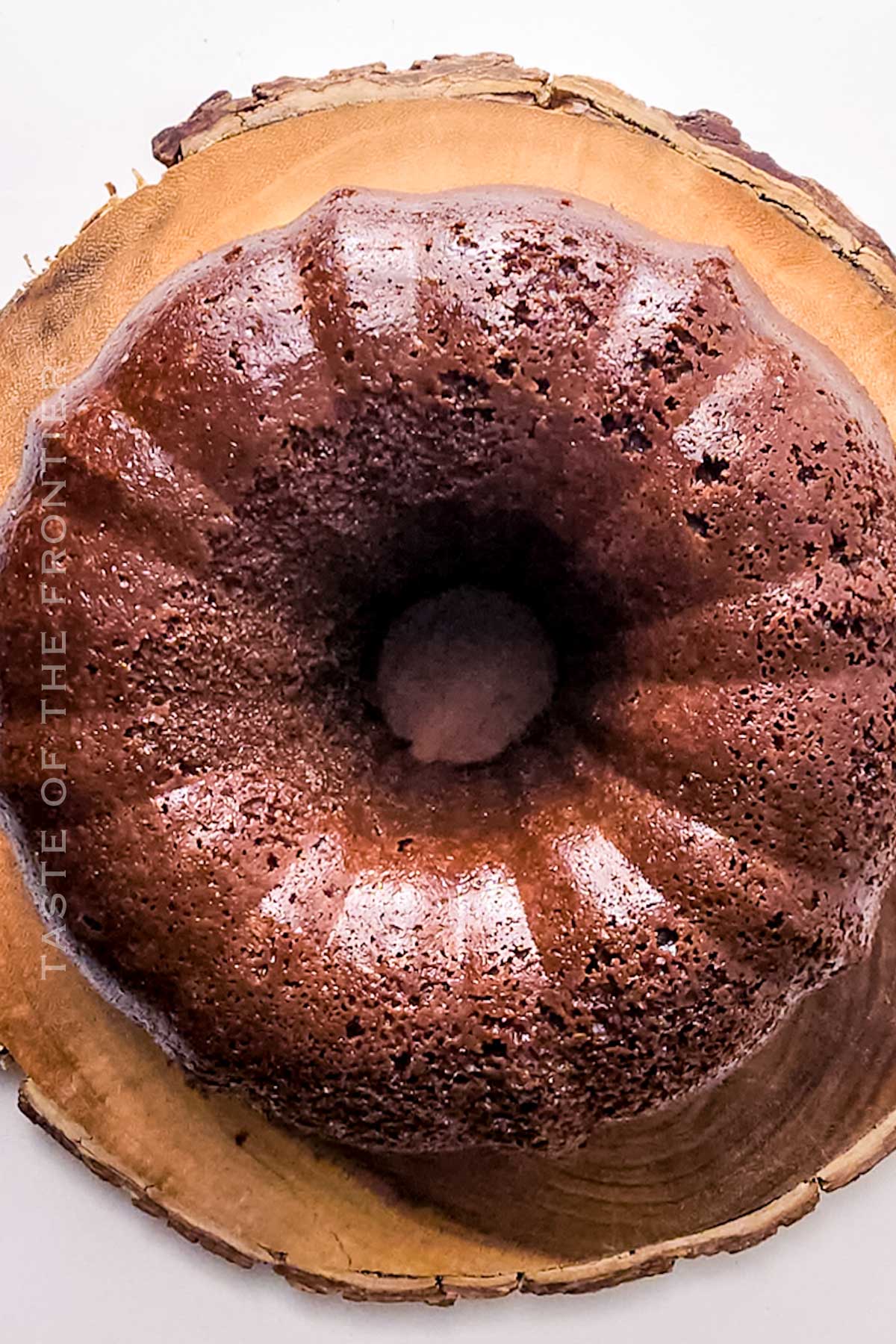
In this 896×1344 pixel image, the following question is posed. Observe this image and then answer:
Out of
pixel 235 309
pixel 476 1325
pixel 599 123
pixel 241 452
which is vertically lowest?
pixel 476 1325

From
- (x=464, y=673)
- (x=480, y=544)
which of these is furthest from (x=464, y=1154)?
(x=480, y=544)

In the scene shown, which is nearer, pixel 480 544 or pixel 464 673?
pixel 480 544

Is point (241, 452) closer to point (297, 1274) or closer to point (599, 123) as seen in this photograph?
point (599, 123)

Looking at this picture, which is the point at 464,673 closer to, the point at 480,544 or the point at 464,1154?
the point at 480,544

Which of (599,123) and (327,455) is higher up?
(599,123)

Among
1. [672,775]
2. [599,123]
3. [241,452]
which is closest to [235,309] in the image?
[241,452]

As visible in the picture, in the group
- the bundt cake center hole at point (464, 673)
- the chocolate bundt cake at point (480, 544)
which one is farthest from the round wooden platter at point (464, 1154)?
the bundt cake center hole at point (464, 673)

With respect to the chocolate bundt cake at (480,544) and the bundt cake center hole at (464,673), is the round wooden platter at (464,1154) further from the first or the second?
the bundt cake center hole at (464,673)
